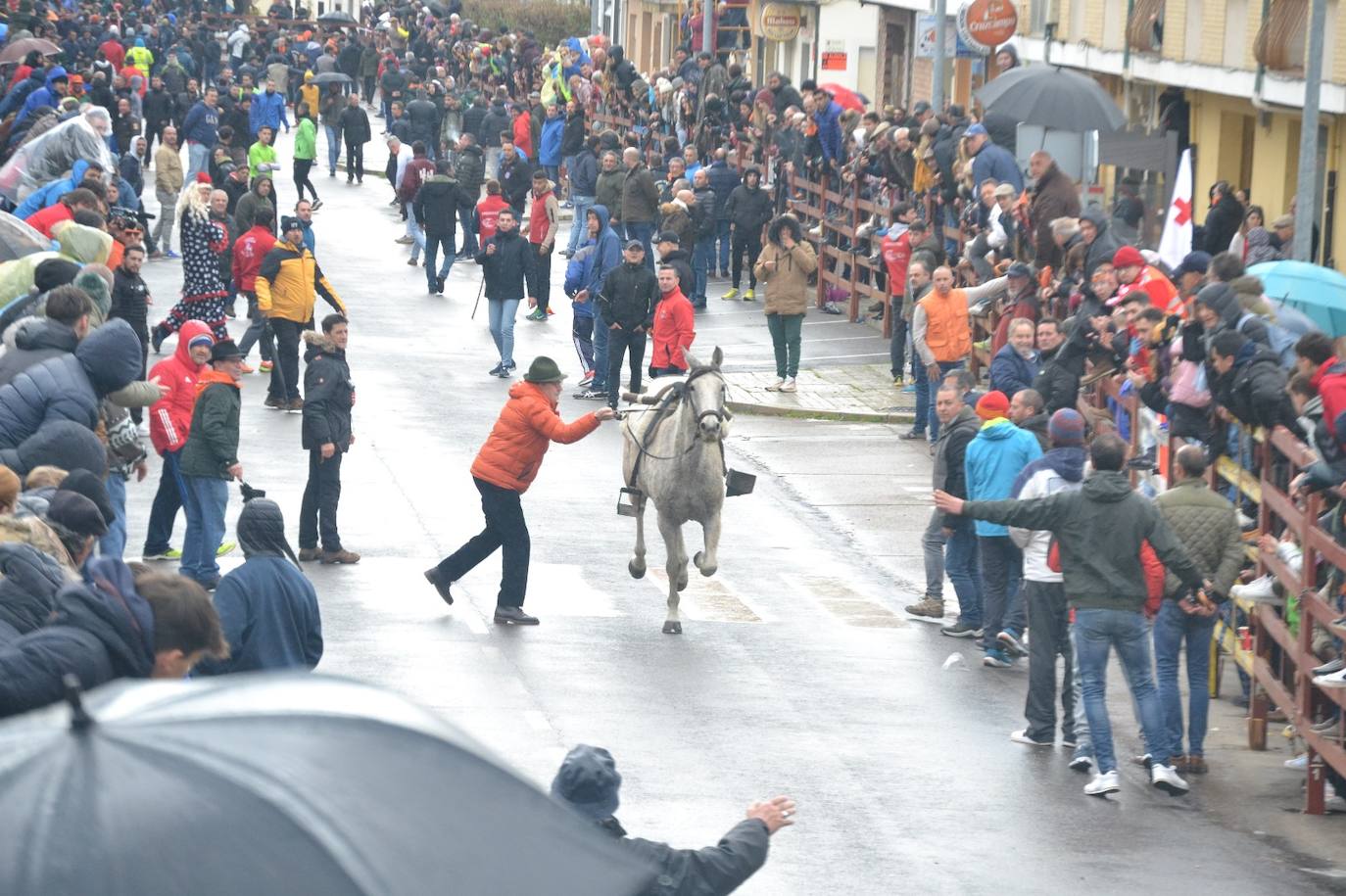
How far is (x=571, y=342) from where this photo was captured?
27.5 meters

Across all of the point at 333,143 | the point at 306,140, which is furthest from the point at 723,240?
the point at 333,143

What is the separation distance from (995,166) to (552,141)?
18.5 metres

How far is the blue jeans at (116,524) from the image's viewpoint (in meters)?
13.3

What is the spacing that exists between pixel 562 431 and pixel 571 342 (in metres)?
13.5

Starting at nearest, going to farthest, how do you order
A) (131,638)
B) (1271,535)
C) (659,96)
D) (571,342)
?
(131,638) → (1271,535) → (571,342) → (659,96)

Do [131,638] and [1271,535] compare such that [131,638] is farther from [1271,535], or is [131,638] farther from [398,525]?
[398,525]

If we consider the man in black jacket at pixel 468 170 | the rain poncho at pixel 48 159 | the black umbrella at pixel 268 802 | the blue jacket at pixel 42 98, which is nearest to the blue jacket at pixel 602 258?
the rain poncho at pixel 48 159

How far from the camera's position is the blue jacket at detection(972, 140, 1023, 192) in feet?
77.5

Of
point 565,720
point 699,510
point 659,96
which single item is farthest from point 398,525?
point 659,96

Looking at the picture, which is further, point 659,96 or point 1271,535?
point 659,96

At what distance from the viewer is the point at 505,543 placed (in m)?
14.5

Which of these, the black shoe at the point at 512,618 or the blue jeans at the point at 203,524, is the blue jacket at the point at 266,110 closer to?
the blue jeans at the point at 203,524

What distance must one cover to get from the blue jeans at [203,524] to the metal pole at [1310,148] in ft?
30.0

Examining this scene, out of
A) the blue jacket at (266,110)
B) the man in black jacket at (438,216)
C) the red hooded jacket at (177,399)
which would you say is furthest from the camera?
the blue jacket at (266,110)
